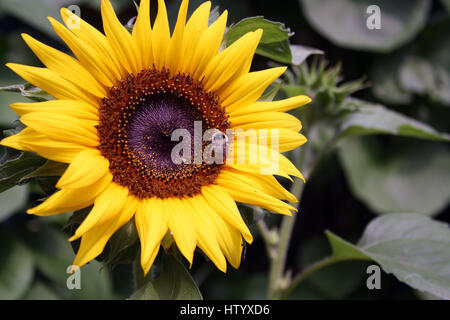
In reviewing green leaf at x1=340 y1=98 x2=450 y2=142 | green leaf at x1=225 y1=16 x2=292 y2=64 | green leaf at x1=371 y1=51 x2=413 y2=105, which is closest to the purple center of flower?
green leaf at x1=225 y1=16 x2=292 y2=64

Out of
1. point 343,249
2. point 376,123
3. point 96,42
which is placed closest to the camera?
point 96,42

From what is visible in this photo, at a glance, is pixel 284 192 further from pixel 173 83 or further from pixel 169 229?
pixel 173 83

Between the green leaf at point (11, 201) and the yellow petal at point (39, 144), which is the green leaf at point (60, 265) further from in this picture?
the yellow petal at point (39, 144)

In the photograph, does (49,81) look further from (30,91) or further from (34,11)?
(34,11)

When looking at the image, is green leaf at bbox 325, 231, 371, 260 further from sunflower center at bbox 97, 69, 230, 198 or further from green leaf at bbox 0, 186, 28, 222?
green leaf at bbox 0, 186, 28, 222

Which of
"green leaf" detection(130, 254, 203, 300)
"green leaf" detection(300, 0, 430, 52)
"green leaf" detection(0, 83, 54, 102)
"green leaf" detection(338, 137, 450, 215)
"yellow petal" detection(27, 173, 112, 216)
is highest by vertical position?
"green leaf" detection(0, 83, 54, 102)

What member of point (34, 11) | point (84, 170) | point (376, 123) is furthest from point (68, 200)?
point (34, 11)
